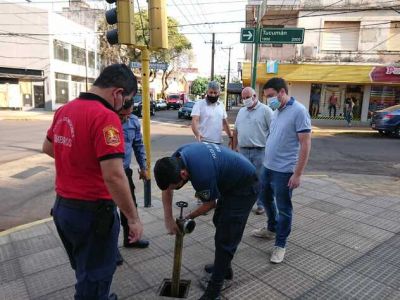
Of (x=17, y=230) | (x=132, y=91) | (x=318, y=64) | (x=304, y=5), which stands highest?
(x=304, y=5)

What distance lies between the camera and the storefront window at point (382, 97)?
21297mm

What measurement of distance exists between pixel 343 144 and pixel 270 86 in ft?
37.5

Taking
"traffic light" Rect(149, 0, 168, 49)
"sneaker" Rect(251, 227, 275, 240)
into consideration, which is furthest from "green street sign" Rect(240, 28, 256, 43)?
"sneaker" Rect(251, 227, 275, 240)

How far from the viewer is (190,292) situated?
3162 millimetres

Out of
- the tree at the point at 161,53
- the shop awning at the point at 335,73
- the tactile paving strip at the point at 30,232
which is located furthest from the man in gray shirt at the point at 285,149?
the tree at the point at 161,53

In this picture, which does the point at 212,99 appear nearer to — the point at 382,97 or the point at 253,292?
the point at 253,292

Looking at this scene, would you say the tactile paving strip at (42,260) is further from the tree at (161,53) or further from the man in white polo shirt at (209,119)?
the tree at (161,53)

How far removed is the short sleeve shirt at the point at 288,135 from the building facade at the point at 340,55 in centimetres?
1826

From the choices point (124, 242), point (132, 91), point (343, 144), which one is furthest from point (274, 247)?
point (343, 144)

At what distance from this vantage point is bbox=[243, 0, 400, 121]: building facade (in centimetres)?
2036

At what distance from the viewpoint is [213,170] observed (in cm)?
257

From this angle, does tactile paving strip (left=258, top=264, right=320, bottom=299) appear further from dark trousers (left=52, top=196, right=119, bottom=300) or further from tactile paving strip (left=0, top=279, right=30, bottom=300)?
tactile paving strip (left=0, top=279, right=30, bottom=300)

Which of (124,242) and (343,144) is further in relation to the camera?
(343,144)

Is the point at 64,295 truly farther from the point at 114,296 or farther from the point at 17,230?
the point at 17,230
